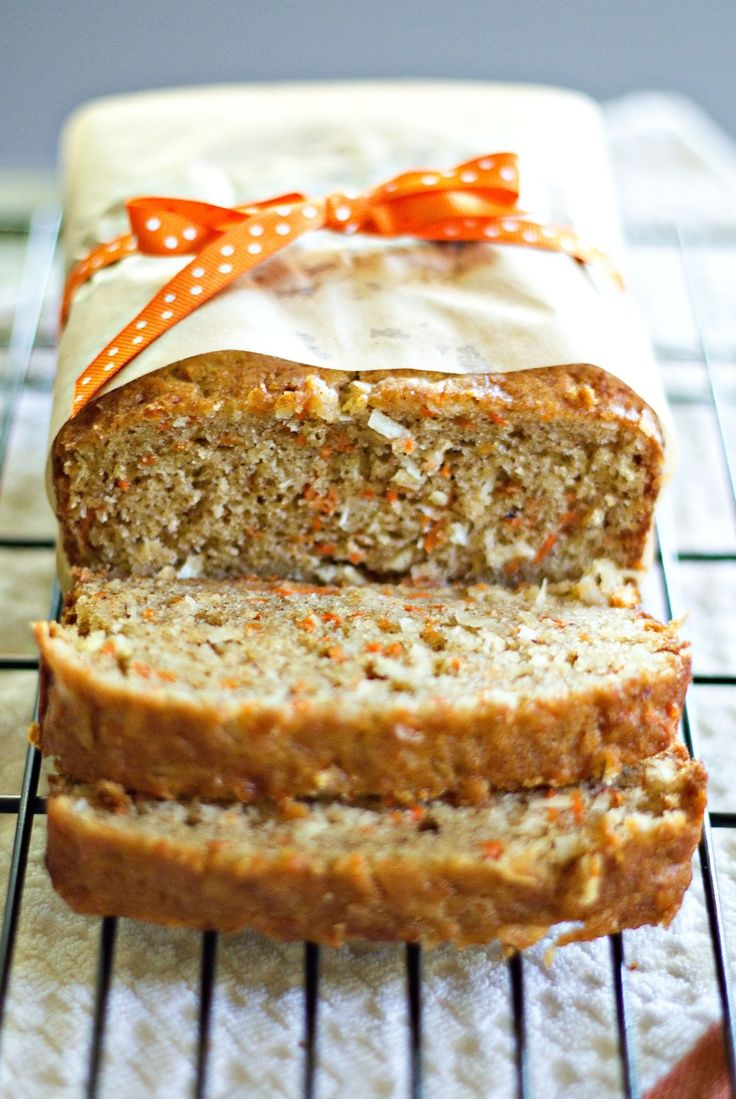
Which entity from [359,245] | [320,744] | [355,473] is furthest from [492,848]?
A: [359,245]

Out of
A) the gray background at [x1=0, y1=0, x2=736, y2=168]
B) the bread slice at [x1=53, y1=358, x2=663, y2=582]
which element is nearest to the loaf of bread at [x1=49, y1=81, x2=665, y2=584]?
the bread slice at [x1=53, y1=358, x2=663, y2=582]

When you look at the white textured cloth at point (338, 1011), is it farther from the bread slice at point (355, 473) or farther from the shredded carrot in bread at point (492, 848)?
the bread slice at point (355, 473)

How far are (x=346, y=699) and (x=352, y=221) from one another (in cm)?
113

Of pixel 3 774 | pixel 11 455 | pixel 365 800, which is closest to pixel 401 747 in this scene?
pixel 365 800

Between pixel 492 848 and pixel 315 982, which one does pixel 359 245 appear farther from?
pixel 315 982

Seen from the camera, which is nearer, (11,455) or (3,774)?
(3,774)

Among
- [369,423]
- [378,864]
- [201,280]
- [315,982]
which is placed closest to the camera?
[378,864]

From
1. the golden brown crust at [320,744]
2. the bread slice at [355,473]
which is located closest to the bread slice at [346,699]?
the golden brown crust at [320,744]

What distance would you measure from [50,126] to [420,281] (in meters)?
3.06

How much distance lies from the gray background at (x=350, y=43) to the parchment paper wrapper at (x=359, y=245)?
165 centimetres

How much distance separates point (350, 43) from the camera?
4.98 metres

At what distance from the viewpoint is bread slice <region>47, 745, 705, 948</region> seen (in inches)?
79.6

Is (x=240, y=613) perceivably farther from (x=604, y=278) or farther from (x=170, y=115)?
(x=170, y=115)

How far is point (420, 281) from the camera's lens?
2.64 meters
